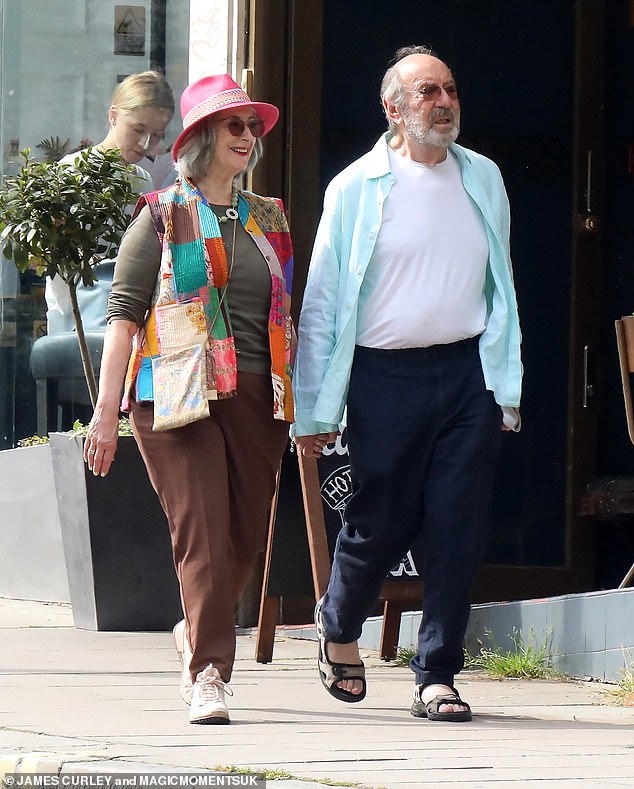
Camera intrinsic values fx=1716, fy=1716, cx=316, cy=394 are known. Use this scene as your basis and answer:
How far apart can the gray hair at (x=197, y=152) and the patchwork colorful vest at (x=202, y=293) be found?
0.04m

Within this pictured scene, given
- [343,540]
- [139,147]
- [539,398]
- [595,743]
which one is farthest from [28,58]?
[595,743]

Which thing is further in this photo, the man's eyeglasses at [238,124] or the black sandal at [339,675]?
the black sandal at [339,675]

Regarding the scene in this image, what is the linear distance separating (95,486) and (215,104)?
2.57m

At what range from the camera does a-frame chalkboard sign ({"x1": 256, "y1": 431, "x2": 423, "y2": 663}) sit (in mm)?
6605

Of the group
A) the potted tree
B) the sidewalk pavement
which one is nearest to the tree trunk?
the potted tree

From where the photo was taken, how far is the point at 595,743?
179 inches

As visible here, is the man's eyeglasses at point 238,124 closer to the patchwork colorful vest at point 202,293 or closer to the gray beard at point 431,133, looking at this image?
the patchwork colorful vest at point 202,293

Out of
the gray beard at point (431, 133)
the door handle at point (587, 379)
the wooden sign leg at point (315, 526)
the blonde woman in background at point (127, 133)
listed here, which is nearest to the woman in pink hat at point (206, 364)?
the gray beard at point (431, 133)

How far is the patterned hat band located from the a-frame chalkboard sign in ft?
5.89

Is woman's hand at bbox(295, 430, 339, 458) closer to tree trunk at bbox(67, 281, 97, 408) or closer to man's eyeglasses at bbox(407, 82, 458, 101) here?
man's eyeglasses at bbox(407, 82, 458, 101)

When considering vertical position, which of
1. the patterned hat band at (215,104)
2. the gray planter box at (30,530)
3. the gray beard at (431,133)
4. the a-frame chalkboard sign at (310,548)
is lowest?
the gray planter box at (30,530)

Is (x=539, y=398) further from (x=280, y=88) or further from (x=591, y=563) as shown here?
(x=280, y=88)

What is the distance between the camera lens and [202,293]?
5.11 m

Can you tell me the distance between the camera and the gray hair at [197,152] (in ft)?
17.2
